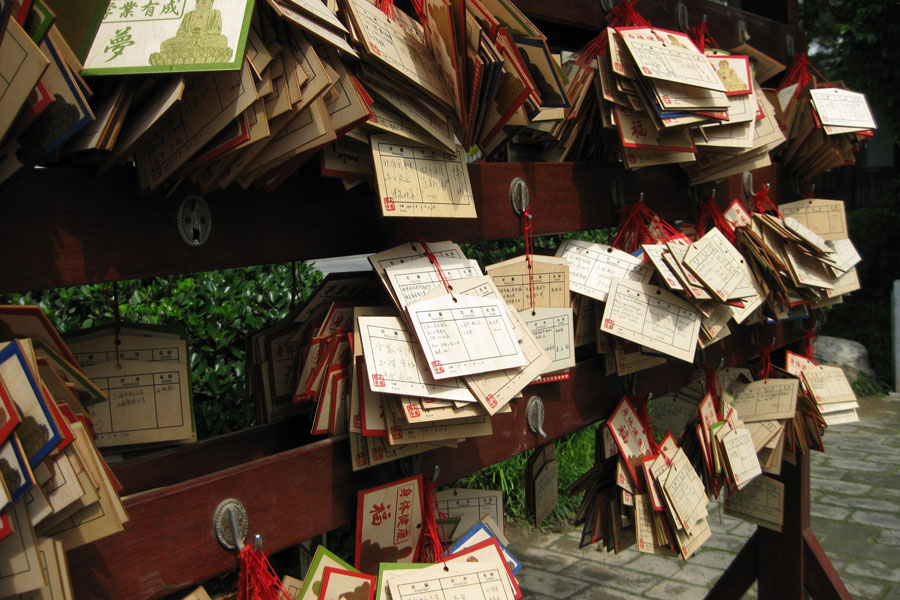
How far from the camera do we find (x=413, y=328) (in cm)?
109

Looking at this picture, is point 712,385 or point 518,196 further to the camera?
point 712,385

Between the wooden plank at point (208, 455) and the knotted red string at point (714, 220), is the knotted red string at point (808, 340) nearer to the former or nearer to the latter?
the knotted red string at point (714, 220)

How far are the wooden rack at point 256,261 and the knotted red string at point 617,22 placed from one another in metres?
0.05

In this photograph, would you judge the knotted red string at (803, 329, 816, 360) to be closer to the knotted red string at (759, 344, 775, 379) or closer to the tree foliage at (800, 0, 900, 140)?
the knotted red string at (759, 344, 775, 379)

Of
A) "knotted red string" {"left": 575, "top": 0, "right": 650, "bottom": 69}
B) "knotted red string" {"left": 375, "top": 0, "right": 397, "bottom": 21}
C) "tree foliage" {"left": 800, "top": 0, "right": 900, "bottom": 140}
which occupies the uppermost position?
"tree foliage" {"left": 800, "top": 0, "right": 900, "bottom": 140}

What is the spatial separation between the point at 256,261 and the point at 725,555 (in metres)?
3.74

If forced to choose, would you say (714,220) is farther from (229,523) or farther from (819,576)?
(229,523)

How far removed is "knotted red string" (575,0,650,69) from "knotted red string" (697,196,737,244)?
497 millimetres

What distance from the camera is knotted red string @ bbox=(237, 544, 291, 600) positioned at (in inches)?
39.1

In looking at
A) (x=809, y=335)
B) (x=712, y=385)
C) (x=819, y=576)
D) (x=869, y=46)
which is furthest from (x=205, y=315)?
(x=869, y=46)

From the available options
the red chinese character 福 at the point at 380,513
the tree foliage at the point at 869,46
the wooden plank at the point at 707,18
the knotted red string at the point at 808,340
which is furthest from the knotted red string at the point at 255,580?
the tree foliage at the point at 869,46

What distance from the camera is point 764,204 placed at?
86.7 inches

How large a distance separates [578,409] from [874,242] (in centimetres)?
798

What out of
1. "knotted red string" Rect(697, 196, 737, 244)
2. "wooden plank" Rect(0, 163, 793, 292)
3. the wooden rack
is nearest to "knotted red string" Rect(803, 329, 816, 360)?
"knotted red string" Rect(697, 196, 737, 244)
